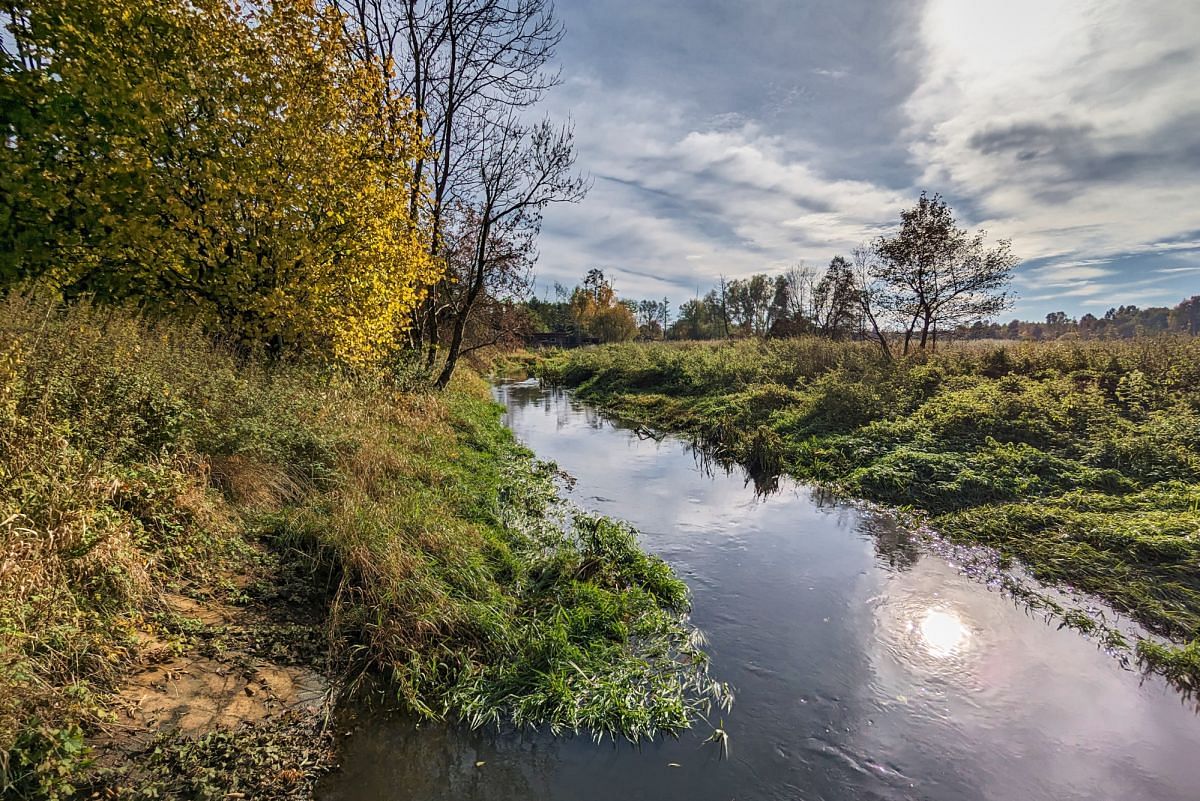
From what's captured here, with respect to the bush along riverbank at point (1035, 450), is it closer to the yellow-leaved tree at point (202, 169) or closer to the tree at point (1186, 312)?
the yellow-leaved tree at point (202, 169)

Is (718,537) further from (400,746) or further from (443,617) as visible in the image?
(400,746)

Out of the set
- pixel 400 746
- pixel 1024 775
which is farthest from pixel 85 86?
pixel 1024 775

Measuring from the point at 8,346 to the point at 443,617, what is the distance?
4.39 metres

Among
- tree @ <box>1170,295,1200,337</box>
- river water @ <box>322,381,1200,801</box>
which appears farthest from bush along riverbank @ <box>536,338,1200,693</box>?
tree @ <box>1170,295,1200,337</box>

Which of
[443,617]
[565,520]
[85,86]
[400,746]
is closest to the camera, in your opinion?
[400,746]

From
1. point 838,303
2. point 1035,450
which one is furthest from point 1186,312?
point 1035,450

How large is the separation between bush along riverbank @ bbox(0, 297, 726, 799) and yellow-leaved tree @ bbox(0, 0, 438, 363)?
1.98m

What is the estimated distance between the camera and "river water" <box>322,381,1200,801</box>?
3561mm

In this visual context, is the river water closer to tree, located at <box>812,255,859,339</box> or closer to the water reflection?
the water reflection

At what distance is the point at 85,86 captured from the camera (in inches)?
288

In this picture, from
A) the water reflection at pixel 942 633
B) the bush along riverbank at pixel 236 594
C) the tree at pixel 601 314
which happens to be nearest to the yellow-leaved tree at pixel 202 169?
the bush along riverbank at pixel 236 594

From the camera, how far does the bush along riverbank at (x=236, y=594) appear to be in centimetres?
296

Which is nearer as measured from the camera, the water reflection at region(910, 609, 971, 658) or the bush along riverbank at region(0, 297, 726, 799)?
the bush along riverbank at region(0, 297, 726, 799)

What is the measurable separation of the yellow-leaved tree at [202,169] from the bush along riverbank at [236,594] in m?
1.98
